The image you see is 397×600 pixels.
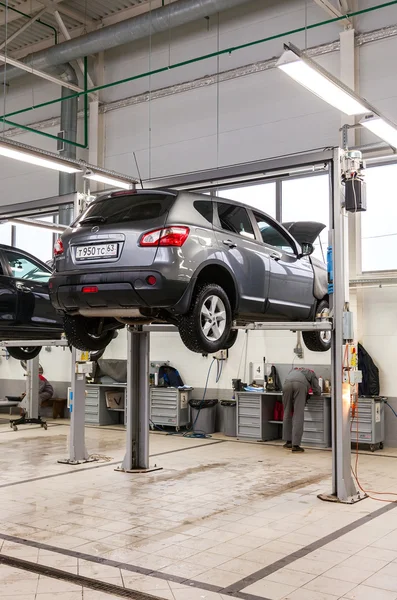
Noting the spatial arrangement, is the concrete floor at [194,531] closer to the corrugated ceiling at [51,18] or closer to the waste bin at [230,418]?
the waste bin at [230,418]

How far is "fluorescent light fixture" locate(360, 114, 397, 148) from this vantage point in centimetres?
717

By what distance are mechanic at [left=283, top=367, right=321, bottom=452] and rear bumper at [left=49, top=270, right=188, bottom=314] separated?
16.7ft

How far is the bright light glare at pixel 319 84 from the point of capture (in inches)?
238

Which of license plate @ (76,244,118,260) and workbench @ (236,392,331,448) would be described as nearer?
license plate @ (76,244,118,260)

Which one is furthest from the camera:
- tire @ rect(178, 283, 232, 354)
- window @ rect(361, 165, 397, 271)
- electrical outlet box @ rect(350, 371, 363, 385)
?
window @ rect(361, 165, 397, 271)

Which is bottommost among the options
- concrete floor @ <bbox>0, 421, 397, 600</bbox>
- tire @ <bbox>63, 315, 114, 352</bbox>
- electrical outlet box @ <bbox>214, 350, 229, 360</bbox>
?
concrete floor @ <bbox>0, 421, 397, 600</bbox>

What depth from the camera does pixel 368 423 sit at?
10.0 metres

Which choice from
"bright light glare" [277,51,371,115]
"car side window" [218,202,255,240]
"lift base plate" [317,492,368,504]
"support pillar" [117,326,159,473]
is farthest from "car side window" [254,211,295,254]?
"lift base plate" [317,492,368,504]

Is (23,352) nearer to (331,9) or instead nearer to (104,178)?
(104,178)

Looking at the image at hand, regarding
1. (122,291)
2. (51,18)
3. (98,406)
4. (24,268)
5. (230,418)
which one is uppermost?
(51,18)

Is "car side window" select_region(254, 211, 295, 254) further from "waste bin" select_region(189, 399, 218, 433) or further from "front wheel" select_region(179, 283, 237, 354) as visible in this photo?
"waste bin" select_region(189, 399, 218, 433)

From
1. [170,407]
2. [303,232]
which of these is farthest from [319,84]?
[170,407]

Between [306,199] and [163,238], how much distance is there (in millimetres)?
6609

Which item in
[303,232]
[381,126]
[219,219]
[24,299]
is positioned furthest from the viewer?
[303,232]
